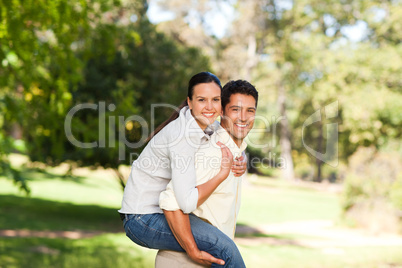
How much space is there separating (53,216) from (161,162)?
53.9ft

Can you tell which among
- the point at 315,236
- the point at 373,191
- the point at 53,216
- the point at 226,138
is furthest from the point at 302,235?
the point at 226,138

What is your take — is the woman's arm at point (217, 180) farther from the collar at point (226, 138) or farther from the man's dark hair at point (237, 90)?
the man's dark hair at point (237, 90)

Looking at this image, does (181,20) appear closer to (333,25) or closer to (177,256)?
(333,25)

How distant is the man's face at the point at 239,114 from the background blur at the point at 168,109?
2.94 m

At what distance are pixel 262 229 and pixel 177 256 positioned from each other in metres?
16.7

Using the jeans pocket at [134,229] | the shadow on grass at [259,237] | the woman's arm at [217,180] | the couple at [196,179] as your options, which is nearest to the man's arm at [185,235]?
the couple at [196,179]

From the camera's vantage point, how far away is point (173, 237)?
2.79 metres

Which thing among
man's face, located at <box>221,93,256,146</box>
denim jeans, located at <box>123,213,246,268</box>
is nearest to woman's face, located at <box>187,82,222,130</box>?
man's face, located at <box>221,93,256,146</box>

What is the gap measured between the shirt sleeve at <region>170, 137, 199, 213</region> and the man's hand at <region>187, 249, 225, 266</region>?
28cm

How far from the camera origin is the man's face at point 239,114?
2984mm

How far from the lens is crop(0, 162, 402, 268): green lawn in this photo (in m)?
11.0

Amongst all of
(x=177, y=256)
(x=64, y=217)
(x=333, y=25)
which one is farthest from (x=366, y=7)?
(x=177, y=256)

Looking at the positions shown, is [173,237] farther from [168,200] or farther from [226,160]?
[226,160]

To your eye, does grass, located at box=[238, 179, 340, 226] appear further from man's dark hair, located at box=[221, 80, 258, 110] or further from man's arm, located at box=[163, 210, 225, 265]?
man's arm, located at box=[163, 210, 225, 265]
